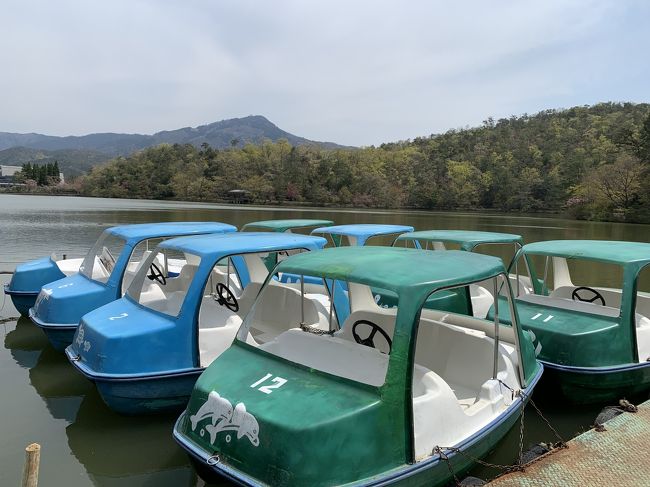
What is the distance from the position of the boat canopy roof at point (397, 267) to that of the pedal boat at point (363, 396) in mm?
10

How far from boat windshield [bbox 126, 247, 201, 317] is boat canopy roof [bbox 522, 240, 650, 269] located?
4.72 meters

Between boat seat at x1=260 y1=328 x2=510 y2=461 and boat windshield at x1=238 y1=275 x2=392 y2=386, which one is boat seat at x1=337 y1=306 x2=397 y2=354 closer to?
boat windshield at x1=238 y1=275 x2=392 y2=386

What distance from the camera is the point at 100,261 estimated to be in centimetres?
856

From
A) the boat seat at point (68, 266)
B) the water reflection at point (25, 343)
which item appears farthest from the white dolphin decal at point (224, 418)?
the boat seat at point (68, 266)

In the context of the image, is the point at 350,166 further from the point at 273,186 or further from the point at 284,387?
the point at 284,387

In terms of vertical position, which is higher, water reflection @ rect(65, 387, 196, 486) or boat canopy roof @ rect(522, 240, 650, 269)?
boat canopy roof @ rect(522, 240, 650, 269)

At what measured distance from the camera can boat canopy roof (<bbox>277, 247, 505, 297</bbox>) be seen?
3705 mm

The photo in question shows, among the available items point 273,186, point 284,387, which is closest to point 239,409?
point 284,387

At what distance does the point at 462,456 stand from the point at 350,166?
94112mm

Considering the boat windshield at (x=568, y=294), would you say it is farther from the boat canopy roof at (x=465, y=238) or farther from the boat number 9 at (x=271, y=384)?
the boat number 9 at (x=271, y=384)

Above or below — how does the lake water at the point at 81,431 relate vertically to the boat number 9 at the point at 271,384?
below

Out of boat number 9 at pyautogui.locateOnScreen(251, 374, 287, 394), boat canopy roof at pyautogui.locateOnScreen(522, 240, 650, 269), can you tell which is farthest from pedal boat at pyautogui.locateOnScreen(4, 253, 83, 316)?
boat canopy roof at pyautogui.locateOnScreen(522, 240, 650, 269)

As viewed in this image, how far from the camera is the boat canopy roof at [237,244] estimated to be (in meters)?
5.78

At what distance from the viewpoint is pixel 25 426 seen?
546 cm
